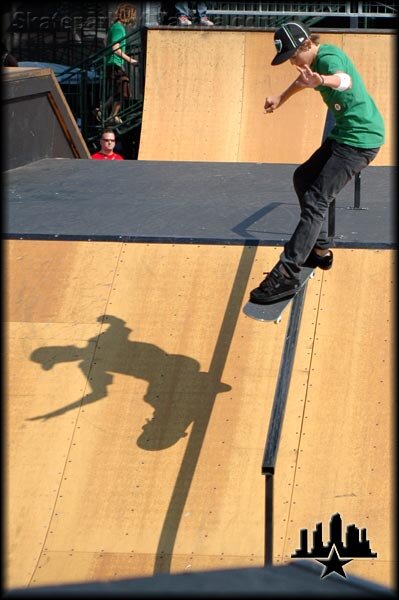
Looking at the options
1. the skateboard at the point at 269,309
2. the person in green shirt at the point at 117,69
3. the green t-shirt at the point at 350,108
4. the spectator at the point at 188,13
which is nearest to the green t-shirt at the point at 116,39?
the person in green shirt at the point at 117,69

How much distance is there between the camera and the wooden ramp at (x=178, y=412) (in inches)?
230

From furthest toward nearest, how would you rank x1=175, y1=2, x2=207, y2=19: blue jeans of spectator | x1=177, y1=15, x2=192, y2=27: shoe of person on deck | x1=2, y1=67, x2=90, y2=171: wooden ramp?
x1=175, y1=2, x2=207, y2=19: blue jeans of spectator, x1=177, y1=15, x2=192, y2=27: shoe of person on deck, x1=2, y1=67, x2=90, y2=171: wooden ramp

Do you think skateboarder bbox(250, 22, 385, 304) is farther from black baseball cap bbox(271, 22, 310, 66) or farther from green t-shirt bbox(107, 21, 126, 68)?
green t-shirt bbox(107, 21, 126, 68)

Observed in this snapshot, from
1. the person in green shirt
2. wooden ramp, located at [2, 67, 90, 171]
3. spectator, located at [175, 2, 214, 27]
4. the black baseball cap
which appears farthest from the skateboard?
the person in green shirt

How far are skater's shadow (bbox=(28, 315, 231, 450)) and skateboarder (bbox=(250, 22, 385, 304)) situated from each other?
2.25 feet

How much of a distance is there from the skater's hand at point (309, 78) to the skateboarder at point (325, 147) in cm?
9

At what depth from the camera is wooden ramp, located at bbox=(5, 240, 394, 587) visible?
230 inches

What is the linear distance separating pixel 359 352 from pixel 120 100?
9808mm

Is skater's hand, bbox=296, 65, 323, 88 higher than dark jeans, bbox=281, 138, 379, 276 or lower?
higher

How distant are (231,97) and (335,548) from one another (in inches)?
361

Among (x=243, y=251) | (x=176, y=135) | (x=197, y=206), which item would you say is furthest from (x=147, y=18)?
(x=243, y=251)

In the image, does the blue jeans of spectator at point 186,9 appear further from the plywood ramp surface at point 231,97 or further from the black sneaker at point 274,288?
the black sneaker at point 274,288

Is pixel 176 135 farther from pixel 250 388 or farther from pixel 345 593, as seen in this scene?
pixel 345 593

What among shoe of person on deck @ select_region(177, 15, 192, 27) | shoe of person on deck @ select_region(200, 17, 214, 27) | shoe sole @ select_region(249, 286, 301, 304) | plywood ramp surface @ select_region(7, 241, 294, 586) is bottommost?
plywood ramp surface @ select_region(7, 241, 294, 586)
